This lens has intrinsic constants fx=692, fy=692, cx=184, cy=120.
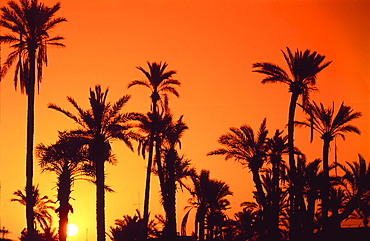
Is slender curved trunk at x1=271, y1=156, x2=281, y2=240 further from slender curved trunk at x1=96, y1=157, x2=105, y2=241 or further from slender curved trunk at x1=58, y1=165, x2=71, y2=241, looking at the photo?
slender curved trunk at x1=58, y1=165, x2=71, y2=241

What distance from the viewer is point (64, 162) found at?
3972cm

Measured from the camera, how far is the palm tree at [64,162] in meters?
38.5

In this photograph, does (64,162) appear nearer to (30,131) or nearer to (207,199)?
(30,131)

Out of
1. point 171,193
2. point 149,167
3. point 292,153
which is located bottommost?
point 171,193

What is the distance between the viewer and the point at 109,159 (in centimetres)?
3925

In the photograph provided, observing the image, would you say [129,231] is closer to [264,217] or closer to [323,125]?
[264,217]

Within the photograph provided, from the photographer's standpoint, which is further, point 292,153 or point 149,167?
point 149,167

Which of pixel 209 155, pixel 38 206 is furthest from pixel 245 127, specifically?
pixel 38 206

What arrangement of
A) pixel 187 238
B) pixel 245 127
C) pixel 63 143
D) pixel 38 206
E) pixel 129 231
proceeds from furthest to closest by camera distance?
pixel 38 206 → pixel 129 231 → pixel 187 238 → pixel 245 127 → pixel 63 143

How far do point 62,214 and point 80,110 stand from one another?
253 inches

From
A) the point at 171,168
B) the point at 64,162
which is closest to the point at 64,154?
the point at 64,162

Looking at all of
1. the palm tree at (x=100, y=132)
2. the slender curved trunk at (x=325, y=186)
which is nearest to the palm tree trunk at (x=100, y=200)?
the palm tree at (x=100, y=132)

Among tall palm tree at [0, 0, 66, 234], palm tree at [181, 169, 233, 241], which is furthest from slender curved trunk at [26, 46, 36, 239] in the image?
palm tree at [181, 169, 233, 241]

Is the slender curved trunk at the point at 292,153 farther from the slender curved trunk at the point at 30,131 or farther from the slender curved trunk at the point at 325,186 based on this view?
the slender curved trunk at the point at 30,131
